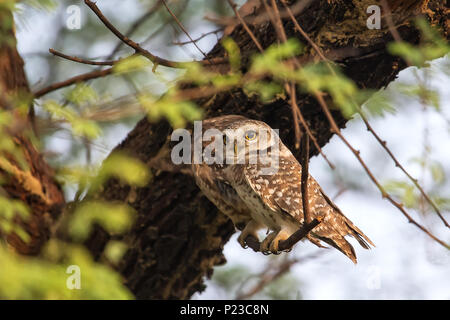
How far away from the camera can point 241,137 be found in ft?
8.85

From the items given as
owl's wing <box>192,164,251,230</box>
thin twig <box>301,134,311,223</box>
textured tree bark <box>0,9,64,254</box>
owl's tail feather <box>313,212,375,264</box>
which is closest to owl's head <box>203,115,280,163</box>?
owl's wing <box>192,164,251,230</box>

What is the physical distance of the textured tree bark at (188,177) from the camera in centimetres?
300

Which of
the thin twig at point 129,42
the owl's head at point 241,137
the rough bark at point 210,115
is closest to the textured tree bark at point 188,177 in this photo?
the rough bark at point 210,115

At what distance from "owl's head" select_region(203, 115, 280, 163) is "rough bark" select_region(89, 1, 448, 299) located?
406 mm

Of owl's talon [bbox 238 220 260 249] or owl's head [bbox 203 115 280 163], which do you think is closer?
owl's head [bbox 203 115 280 163]

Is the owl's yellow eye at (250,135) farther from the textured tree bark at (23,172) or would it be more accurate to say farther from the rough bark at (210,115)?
the textured tree bark at (23,172)

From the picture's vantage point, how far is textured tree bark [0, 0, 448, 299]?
9.83 ft

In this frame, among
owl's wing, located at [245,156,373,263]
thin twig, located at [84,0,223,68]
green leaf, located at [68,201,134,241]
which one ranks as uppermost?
thin twig, located at [84,0,223,68]

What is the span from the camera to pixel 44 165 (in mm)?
3756

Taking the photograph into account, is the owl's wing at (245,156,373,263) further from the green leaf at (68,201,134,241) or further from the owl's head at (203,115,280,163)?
the green leaf at (68,201,134,241)

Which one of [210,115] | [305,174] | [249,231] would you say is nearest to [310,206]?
[249,231]

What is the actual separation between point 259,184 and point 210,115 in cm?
77

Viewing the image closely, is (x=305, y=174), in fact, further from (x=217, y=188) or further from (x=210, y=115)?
(x=210, y=115)
